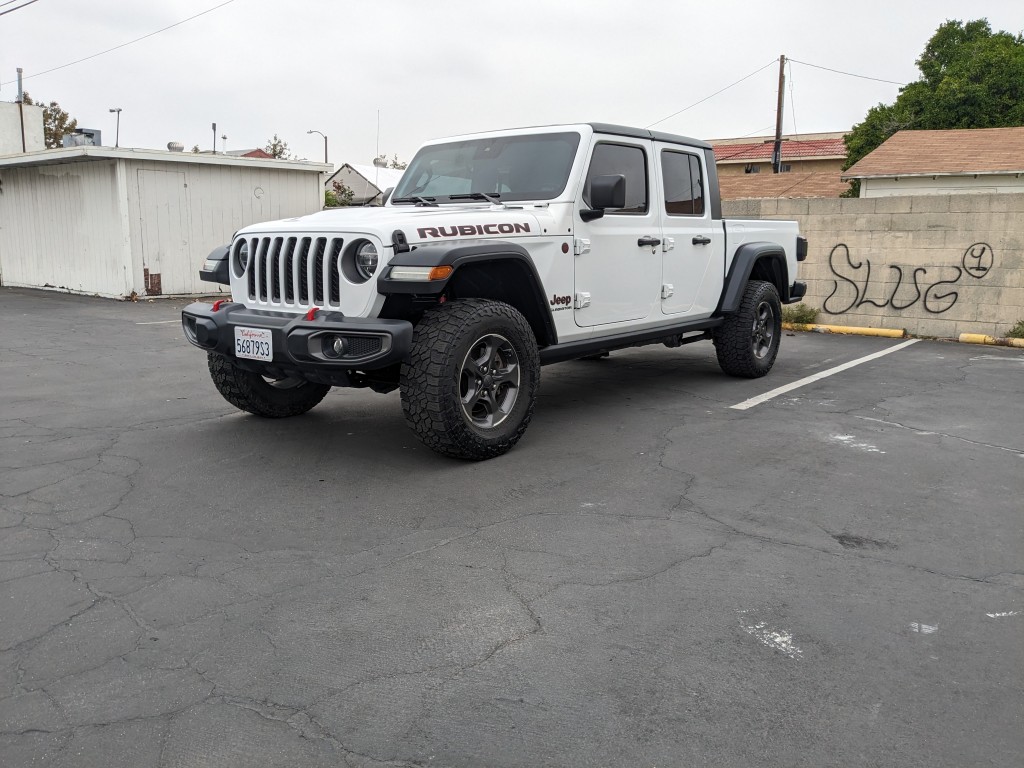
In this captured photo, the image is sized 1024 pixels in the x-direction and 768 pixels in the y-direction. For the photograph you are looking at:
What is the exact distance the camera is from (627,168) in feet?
21.5

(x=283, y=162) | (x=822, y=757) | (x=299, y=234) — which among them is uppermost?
(x=283, y=162)

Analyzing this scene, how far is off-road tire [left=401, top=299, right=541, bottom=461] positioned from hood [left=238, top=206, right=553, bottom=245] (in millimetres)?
427

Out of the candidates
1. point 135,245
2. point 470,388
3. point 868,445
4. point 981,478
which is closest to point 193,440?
point 470,388

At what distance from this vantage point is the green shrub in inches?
496

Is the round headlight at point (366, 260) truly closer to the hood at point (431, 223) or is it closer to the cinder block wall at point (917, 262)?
the hood at point (431, 223)

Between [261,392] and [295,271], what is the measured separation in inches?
52.6

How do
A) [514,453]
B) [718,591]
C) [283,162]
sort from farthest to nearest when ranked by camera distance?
[283,162] < [514,453] < [718,591]

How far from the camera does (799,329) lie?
12516 mm

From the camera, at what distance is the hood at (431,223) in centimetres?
491

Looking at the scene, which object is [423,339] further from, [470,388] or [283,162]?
[283,162]

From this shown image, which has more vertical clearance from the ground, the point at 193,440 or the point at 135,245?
the point at 135,245

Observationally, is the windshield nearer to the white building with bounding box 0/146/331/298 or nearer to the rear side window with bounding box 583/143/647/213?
the rear side window with bounding box 583/143/647/213

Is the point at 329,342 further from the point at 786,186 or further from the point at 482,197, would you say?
the point at 786,186

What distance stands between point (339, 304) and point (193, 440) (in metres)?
1.62
